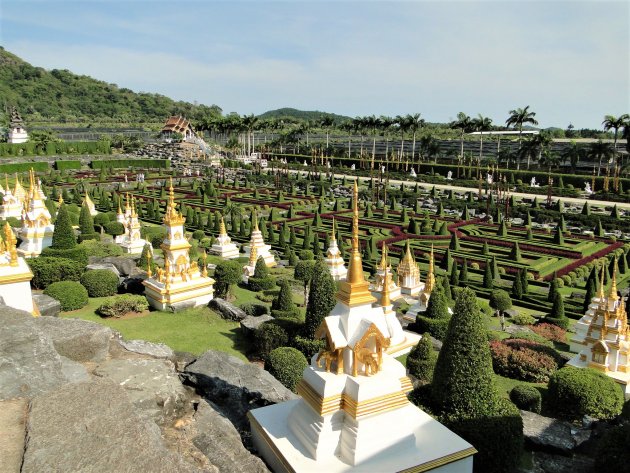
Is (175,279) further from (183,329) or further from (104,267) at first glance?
(104,267)

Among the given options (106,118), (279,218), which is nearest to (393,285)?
(279,218)

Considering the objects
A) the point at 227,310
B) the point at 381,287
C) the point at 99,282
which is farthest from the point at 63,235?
the point at 381,287

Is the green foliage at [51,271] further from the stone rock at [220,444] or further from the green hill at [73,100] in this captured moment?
the green hill at [73,100]

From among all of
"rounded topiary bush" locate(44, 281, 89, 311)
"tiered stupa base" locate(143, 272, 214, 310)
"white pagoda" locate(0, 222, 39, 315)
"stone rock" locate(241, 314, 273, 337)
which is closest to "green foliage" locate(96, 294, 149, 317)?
"tiered stupa base" locate(143, 272, 214, 310)

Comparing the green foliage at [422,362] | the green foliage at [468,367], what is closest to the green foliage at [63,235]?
the green foliage at [422,362]

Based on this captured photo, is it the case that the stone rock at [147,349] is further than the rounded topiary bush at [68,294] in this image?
No

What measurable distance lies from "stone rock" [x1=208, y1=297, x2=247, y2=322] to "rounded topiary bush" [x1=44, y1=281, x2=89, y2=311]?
5.18 metres

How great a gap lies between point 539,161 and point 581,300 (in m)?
60.1

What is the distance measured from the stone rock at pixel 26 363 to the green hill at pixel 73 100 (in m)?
136

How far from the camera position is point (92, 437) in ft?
22.4

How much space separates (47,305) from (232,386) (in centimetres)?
949

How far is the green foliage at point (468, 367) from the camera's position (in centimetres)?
1109

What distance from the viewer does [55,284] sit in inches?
800

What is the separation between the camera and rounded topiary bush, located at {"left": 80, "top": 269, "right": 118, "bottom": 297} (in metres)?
21.9
